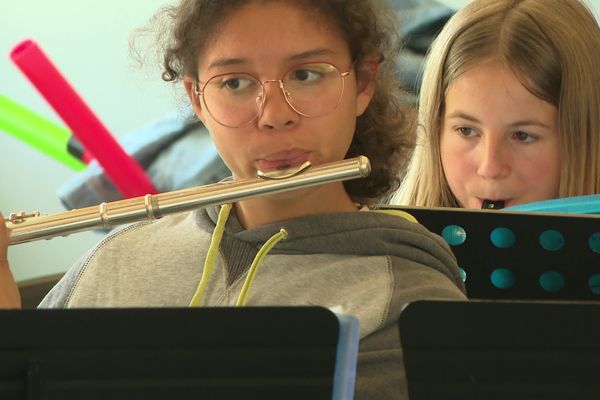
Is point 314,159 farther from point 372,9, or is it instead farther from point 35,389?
point 35,389

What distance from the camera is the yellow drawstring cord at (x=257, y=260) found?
122 centimetres

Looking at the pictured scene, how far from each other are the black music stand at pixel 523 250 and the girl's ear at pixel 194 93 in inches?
→ 10.9

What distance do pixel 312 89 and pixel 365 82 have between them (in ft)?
0.47

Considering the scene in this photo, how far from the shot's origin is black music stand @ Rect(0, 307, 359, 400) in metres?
0.83

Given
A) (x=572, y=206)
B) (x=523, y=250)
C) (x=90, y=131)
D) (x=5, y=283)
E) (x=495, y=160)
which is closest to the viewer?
(x=5, y=283)

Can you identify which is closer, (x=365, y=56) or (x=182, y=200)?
(x=182, y=200)

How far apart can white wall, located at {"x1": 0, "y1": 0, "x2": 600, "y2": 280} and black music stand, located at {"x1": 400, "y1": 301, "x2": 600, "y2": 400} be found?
2.12m

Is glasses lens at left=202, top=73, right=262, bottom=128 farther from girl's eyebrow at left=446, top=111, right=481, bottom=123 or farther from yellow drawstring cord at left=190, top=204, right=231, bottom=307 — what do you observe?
girl's eyebrow at left=446, top=111, right=481, bottom=123

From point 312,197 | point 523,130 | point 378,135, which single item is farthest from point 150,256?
point 523,130

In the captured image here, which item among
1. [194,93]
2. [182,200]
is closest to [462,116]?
[194,93]

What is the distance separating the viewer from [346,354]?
84cm

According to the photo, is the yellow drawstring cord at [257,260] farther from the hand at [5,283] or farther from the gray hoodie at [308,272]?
the hand at [5,283]

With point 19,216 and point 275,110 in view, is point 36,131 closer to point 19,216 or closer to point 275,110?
point 19,216

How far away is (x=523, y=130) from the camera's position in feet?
5.97
